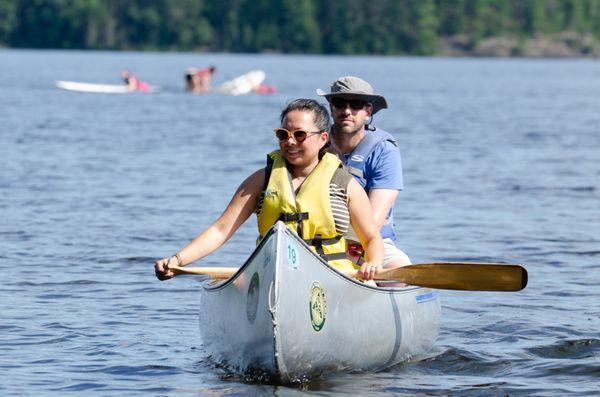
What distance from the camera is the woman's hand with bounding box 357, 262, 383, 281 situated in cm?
847

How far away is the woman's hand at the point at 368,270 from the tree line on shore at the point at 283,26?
137m

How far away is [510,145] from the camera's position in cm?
3034

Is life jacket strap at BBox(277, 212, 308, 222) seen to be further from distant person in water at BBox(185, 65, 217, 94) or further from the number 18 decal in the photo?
distant person in water at BBox(185, 65, 217, 94)

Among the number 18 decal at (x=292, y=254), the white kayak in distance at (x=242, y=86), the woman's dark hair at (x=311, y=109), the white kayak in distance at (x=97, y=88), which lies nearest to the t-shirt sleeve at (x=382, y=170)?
the woman's dark hair at (x=311, y=109)

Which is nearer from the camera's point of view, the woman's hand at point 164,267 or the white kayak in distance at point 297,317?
the white kayak in distance at point 297,317

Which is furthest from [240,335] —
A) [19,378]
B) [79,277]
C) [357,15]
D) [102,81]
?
[357,15]

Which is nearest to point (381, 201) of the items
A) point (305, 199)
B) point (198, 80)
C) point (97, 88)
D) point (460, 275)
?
point (460, 275)

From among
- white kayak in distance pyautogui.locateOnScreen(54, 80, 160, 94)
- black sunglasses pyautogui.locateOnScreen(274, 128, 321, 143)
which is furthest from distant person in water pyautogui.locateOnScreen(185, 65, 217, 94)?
black sunglasses pyautogui.locateOnScreen(274, 128, 321, 143)

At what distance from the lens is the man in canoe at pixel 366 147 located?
30.2 feet

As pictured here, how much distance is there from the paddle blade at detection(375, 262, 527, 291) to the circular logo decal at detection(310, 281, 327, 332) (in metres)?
0.61

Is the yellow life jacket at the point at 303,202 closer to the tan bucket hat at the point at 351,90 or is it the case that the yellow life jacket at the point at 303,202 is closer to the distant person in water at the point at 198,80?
the tan bucket hat at the point at 351,90

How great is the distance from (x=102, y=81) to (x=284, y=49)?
86697 millimetres

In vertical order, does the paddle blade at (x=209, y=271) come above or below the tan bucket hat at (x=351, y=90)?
below

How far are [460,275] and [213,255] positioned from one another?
20.2 ft
